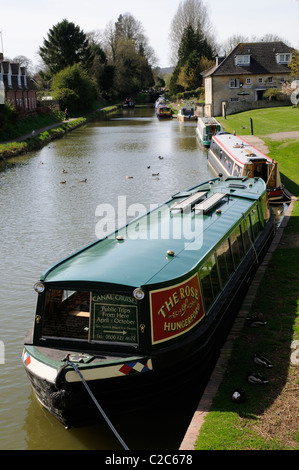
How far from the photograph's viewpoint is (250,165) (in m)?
20.7

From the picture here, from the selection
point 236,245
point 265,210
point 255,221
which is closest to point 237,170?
point 265,210

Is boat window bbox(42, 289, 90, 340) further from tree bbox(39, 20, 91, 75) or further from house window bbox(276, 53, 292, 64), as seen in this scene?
tree bbox(39, 20, 91, 75)

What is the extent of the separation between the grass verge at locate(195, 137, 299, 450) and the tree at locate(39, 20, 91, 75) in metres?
76.0

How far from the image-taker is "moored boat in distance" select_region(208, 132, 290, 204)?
20625 mm

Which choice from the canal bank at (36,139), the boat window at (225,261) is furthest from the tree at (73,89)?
the boat window at (225,261)

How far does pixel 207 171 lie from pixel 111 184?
Answer: 571 cm

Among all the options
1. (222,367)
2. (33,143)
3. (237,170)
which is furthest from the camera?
(33,143)

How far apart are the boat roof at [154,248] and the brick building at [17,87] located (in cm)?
4242

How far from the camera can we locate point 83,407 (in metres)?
7.28

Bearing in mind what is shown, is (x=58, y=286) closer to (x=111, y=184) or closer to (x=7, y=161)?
(x=111, y=184)

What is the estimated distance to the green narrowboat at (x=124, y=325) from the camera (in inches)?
285

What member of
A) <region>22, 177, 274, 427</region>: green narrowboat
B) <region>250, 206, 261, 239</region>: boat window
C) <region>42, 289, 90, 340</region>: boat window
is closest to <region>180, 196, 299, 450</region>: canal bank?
<region>22, 177, 274, 427</region>: green narrowboat

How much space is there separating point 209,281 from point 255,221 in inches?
185

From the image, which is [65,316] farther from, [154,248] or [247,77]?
[247,77]
